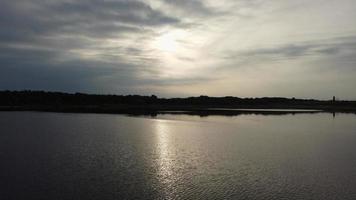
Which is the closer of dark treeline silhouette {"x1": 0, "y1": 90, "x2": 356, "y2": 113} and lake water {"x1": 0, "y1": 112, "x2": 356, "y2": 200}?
lake water {"x1": 0, "y1": 112, "x2": 356, "y2": 200}

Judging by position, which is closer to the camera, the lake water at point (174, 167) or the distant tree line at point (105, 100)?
the lake water at point (174, 167)

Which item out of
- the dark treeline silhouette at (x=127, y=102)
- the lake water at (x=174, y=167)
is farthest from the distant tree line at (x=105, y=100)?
the lake water at (x=174, y=167)

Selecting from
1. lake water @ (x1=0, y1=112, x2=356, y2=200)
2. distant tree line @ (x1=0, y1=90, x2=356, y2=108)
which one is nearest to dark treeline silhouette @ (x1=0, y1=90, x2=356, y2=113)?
distant tree line @ (x1=0, y1=90, x2=356, y2=108)

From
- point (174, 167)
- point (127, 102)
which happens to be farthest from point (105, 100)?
point (174, 167)

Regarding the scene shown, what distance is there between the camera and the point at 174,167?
16.0 m

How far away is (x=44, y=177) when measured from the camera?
45.7ft

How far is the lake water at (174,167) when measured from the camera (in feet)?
40.6

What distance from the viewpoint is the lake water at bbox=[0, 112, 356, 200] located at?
12383mm

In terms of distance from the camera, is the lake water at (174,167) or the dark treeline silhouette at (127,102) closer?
the lake water at (174,167)

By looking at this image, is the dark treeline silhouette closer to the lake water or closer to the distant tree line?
the distant tree line

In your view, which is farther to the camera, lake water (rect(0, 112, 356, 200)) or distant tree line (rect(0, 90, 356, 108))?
distant tree line (rect(0, 90, 356, 108))

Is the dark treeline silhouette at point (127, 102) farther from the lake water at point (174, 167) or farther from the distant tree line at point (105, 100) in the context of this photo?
the lake water at point (174, 167)

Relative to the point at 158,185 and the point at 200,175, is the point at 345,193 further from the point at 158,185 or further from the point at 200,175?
the point at 158,185

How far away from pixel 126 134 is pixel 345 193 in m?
17.2
